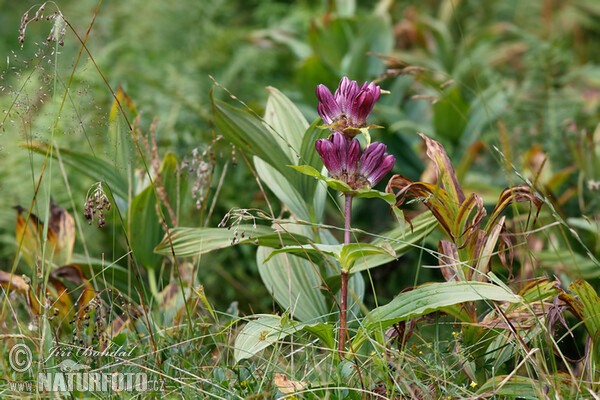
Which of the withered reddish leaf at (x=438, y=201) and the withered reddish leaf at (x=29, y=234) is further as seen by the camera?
the withered reddish leaf at (x=29, y=234)

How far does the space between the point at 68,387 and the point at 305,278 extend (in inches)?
24.3

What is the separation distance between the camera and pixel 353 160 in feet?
3.56

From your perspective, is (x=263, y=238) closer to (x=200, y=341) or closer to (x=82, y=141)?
(x=200, y=341)

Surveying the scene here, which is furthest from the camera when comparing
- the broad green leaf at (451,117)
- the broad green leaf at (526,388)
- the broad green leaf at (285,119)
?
the broad green leaf at (451,117)

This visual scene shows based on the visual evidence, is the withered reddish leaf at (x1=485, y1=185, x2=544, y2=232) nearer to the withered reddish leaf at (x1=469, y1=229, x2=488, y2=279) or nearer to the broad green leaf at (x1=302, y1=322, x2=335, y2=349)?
the withered reddish leaf at (x1=469, y1=229, x2=488, y2=279)

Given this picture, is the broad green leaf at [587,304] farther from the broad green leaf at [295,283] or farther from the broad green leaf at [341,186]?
the broad green leaf at [295,283]

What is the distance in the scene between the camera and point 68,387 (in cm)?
103

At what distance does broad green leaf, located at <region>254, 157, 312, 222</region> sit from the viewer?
1.37m

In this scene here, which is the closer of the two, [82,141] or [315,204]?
[315,204]

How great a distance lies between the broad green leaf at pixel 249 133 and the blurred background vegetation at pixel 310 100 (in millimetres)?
611

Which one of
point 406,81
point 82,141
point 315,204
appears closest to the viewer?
point 315,204

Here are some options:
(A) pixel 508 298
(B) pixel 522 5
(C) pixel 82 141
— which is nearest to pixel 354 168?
(A) pixel 508 298

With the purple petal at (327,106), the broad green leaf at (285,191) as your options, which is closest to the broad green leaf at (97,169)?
the broad green leaf at (285,191)

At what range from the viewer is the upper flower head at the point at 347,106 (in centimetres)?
109
